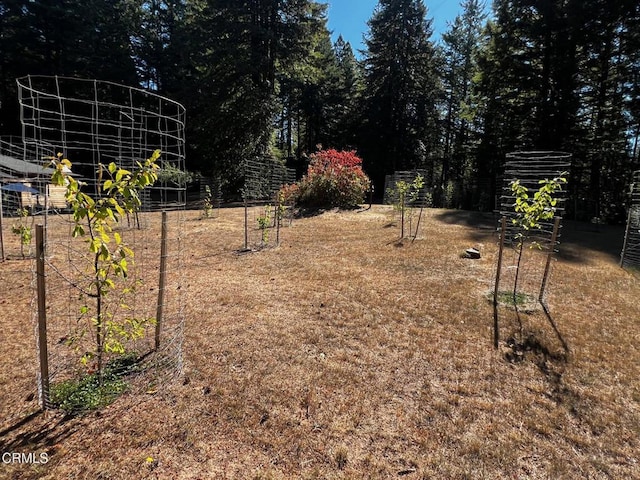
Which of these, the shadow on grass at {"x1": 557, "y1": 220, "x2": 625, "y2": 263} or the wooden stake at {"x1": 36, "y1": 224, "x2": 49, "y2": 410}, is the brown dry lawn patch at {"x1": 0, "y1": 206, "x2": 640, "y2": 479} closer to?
the wooden stake at {"x1": 36, "y1": 224, "x2": 49, "y2": 410}

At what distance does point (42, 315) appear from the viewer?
2.18 meters

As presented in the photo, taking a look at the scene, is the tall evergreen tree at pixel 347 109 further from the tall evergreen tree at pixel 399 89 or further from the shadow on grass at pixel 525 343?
the shadow on grass at pixel 525 343

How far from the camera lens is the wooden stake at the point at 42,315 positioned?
2.09 m

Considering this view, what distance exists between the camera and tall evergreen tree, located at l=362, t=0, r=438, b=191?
72.7ft

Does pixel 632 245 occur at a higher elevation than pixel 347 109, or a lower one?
lower

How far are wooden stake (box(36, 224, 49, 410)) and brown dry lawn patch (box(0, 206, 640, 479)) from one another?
0.47ft

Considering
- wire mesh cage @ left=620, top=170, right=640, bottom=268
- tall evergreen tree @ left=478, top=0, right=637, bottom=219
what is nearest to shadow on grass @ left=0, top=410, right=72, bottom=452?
wire mesh cage @ left=620, top=170, right=640, bottom=268

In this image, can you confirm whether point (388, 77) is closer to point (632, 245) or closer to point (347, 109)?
point (347, 109)

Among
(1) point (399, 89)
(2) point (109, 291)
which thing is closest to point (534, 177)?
(2) point (109, 291)

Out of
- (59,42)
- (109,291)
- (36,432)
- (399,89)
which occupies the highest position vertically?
(59,42)

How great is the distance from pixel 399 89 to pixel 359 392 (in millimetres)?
23638

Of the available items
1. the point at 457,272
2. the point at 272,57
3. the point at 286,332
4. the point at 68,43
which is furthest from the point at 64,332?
the point at 68,43

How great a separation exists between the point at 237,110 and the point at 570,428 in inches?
760

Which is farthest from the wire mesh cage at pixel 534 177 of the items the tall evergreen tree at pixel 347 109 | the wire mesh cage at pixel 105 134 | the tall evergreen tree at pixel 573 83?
the tall evergreen tree at pixel 347 109
